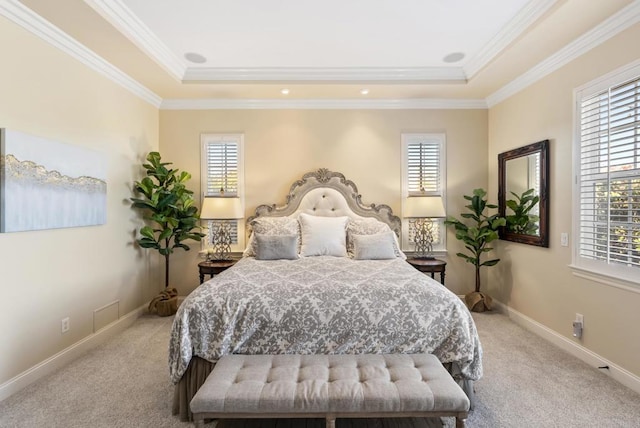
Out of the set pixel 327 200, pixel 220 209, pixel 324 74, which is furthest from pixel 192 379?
pixel 324 74

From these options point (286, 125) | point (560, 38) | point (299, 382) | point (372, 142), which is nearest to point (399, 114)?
point (372, 142)

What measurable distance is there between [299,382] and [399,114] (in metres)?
3.83

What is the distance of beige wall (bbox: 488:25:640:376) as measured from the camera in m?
2.54

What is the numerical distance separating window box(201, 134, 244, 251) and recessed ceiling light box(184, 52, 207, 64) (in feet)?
3.49

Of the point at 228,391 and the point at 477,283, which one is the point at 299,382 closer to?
the point at 228,391

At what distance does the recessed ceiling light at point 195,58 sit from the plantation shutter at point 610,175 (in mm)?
3790

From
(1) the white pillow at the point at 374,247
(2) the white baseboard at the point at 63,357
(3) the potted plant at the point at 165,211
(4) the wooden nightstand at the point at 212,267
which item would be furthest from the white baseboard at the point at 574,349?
(2) the white baseboard at the point at 63,357

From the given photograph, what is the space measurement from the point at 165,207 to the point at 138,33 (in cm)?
189

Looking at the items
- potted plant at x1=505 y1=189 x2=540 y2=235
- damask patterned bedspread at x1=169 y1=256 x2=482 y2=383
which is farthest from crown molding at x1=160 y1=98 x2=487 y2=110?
damask patterned bedspread at x1=169 y1=256 x2=482 y2=383

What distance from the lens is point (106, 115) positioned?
3461mm

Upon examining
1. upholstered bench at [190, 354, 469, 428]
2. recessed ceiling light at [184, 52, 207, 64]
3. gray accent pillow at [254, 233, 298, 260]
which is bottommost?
upholstered bench at [190, 354, 469, 428]

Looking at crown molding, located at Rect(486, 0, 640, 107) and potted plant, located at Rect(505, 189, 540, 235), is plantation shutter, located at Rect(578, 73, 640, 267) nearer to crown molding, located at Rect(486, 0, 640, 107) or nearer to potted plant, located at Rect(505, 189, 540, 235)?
crown molding, located at Rect(486, 0, 640, 107)

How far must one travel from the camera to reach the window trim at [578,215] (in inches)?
97.4

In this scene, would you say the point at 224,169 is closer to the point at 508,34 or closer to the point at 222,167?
the point at 222,167
